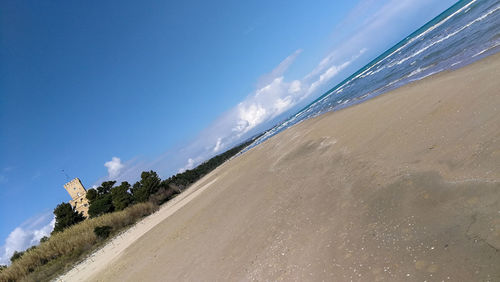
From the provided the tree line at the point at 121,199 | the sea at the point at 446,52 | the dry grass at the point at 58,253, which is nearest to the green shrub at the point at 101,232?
the dry grass at the point at 58,253

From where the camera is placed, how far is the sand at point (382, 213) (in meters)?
3.71

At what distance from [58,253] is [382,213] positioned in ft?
80.7

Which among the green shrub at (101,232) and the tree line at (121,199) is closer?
the green shrub at (101,232)

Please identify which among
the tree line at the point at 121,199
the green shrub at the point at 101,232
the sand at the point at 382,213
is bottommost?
→ the sand at the point at 382,213

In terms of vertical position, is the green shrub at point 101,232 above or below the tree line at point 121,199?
below

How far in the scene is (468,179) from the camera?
4.64 m

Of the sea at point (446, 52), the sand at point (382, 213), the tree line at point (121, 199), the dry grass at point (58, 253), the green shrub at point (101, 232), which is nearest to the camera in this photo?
the sand at point (382, 213)

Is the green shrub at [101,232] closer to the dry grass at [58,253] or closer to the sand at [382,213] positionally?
the dry grass at [58,253]

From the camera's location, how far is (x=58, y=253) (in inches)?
802

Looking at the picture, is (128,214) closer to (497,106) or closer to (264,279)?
(264,279)

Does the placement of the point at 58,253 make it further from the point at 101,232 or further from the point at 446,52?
the point at 446,52

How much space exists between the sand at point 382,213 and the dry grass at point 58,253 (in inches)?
389

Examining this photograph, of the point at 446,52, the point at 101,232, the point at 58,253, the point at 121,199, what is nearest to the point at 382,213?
the point at 446,52

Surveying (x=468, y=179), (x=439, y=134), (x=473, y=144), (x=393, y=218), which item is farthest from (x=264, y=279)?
(x=439, y=134)
